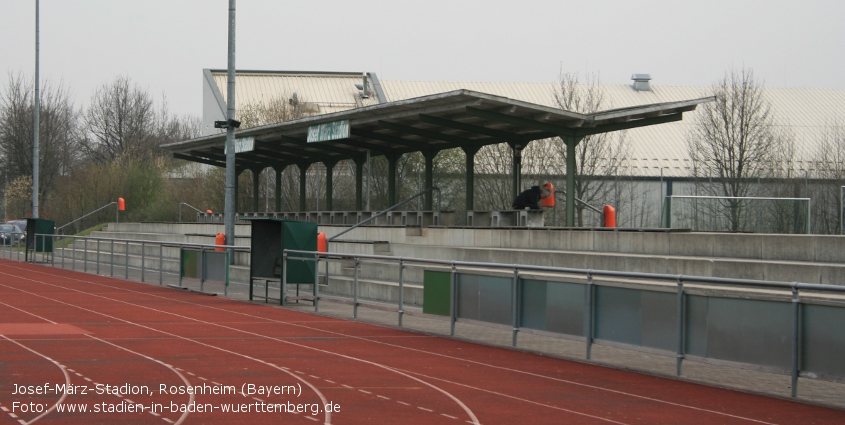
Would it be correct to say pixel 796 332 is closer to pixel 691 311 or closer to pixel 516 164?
pixel 691 311

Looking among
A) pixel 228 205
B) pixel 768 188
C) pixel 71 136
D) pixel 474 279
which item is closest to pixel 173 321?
A: pixel 474 279

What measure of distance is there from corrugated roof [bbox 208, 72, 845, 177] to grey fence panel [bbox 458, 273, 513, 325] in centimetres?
3094

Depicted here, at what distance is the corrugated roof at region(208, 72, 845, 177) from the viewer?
49250 mm

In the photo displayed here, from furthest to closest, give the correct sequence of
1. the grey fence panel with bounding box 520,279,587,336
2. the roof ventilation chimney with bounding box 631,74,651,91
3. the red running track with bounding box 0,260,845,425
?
1. the roof ventilation chimney with bounding box 631,74,651,91
2. the grey fence panel with bounding box 520,279,587,336
3. the red running track with bounding box 0,260,845,425

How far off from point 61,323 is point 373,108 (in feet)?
37.5

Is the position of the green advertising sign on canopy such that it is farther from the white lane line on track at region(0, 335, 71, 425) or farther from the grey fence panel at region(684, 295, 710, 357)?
the grey fence panel at region(684, 295, 710, 357)

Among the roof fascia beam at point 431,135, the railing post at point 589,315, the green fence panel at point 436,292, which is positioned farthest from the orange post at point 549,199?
the railing post at point 589,315

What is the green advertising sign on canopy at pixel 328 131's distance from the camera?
2683cm

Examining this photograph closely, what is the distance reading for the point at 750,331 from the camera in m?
10.1

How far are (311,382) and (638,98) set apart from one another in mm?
51061

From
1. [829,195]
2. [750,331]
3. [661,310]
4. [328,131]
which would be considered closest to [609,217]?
[829,195]

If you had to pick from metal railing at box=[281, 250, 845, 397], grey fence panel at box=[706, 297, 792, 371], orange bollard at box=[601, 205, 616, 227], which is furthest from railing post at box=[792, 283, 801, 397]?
orange bollard at box=[601, 205, 616, 227]

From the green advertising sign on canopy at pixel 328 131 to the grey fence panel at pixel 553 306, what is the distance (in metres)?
14.1

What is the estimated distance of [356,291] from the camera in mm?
17312
